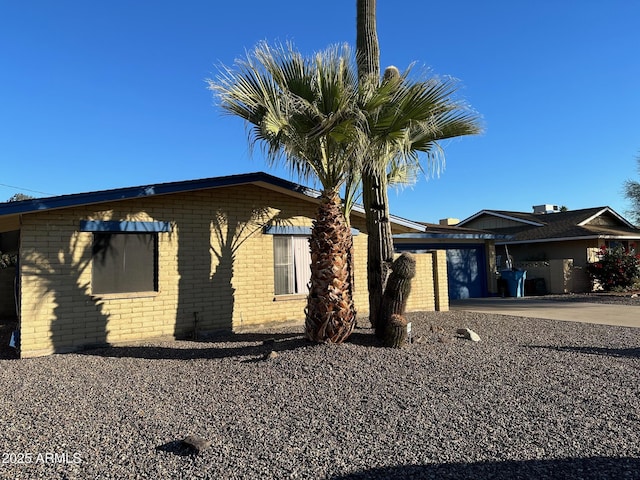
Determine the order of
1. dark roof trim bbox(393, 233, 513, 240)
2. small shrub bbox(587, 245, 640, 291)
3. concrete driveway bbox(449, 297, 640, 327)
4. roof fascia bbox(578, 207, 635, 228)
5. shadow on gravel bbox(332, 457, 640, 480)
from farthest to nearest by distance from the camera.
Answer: roof fascia bbox(578, 207, 635, 228)
small shrub bbox(587, 245, 640, 291)
dark roof trim bbox(393, 233, 513, 240)
concrete driveway bbox(449, 297, 640, 327)
shadow on gravel bbox(332, 457, 640, 480)

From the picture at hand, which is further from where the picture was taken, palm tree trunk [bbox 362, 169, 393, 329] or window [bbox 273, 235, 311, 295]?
window [bbox 273, 235, 311, 295]

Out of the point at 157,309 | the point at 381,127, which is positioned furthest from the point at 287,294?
the point at 381,127

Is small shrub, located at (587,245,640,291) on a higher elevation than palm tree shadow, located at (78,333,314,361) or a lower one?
higher

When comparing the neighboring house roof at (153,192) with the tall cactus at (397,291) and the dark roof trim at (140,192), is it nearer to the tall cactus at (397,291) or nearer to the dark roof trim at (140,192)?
the dark roof trim at (140,192)

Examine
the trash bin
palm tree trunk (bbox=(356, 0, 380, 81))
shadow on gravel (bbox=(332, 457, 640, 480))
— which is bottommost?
shadow on gravel (bbox=(332, 457, 640, 480))

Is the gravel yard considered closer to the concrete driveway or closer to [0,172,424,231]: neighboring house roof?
[0,172,424,231]: neighboring house roof

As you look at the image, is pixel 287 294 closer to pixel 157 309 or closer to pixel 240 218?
pixel 240 218

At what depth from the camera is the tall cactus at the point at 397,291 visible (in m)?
7.34

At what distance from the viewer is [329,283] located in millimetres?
7195

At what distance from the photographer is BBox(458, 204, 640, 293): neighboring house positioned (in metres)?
19.9

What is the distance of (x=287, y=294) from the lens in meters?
10.8

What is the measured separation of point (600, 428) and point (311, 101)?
546cm

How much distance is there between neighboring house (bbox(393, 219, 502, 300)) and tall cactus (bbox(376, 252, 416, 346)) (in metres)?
9.95

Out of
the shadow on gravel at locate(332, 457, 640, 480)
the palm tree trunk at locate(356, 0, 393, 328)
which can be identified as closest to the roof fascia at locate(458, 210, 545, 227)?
the palm tree trunk at locate(356, 0, 393, 328)
